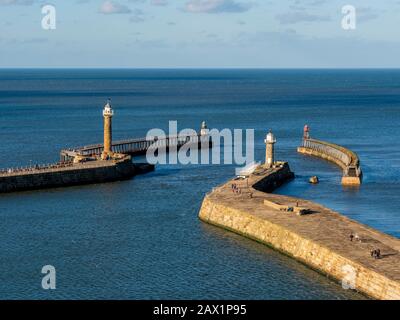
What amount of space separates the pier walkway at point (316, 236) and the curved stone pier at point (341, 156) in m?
16.7

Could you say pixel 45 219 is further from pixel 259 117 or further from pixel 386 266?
pixel 259 117

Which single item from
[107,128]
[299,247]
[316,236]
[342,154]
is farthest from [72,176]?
A: [316,236]

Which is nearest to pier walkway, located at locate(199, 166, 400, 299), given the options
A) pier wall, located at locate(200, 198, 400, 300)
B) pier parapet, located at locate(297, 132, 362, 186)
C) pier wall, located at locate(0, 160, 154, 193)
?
pier wall, located at locate(200, 198, 400, 300)

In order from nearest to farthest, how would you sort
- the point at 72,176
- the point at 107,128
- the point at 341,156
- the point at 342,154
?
1. the point at 72,176
2. the point at 107,128
3. the point at 342,154
4. the point at 341,156

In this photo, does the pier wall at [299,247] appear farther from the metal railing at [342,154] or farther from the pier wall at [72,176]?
the metal railing at [342,154]

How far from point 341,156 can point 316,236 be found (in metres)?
49.8

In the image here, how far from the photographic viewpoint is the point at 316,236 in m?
51.3

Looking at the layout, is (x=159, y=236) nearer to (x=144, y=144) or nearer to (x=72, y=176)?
(x=72, y=176)

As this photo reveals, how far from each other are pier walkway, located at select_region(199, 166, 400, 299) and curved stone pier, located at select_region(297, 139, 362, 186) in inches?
656

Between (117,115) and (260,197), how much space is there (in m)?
123

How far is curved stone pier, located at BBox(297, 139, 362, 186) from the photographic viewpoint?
82.6m

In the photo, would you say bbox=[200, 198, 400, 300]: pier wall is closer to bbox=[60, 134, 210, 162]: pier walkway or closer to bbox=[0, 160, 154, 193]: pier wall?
bbox=[0, 160, 154, 193]: pier wall

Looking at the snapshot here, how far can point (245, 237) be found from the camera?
190 feet
